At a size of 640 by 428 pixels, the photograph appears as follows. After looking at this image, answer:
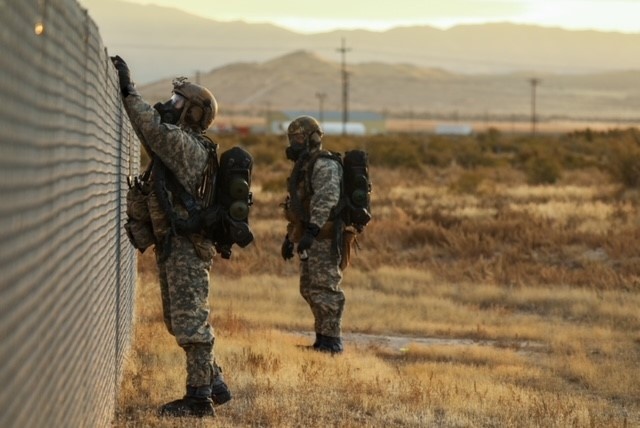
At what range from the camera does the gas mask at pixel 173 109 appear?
Result: 798 centimetres

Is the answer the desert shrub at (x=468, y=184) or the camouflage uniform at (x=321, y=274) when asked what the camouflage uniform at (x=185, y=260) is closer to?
the camouflage uniform at (x=321, y=274)

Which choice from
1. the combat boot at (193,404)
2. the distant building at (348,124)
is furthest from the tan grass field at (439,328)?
the distant building at (348,124)

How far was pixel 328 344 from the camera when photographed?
12.0 meters

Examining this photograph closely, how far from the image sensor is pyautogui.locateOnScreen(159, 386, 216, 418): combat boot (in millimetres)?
8156

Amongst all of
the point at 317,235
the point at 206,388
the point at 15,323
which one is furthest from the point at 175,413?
the point at 15,323

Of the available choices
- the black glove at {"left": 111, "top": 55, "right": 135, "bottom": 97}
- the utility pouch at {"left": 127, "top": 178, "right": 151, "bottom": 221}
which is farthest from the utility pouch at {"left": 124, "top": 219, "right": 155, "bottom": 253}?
the black glove at {"left": 111, "top": 55, "right": 135, "bottom": 97}

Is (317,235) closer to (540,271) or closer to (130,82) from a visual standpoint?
(130,82)

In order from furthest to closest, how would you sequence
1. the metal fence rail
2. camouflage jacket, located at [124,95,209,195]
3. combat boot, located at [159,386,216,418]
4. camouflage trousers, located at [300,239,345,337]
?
camouflage trousers, located at [300,239,345,337] < combat boot, located at [159,386,216,418] < camouflage jacket, located at [124,95,209,195] < the metal fence rail

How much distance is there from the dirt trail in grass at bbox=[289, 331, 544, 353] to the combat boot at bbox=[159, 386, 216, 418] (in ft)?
16.3

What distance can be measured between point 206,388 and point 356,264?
1225cm

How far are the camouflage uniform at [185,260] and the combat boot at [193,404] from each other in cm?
8

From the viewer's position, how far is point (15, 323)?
3.36 meters

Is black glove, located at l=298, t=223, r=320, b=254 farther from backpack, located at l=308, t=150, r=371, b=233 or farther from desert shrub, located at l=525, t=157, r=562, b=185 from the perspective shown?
desert shrub, located at l=525, t=157, r=562, b=185

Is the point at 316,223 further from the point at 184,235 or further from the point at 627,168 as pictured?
the point at 627,168
